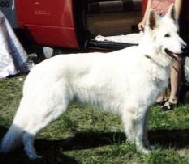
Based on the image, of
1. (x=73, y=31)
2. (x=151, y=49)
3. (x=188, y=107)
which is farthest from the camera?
(x=73, y=31)

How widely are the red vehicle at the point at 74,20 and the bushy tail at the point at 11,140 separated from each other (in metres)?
2.57

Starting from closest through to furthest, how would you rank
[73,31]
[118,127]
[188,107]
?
1. [118,127]
2. [188,107]
3. [73,31]

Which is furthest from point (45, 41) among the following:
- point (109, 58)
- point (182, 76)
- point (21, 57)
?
point (109, 58)

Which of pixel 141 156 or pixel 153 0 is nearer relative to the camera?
pixel 141 156

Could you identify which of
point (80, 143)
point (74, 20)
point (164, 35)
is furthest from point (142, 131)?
point (74, 20)

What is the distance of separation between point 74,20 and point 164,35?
3.03 m

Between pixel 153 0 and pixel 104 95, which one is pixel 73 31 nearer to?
pixel 153 0

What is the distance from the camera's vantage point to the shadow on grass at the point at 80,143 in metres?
5.15

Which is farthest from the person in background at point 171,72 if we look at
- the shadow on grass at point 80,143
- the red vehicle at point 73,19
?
the red vehicle at point 73,19

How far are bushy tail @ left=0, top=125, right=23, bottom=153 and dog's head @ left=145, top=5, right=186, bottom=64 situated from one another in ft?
5.29

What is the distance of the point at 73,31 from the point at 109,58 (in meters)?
2.72

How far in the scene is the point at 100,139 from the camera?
5676 millimetres

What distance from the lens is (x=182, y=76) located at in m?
6.58

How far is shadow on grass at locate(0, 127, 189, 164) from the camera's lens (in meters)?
5.15
